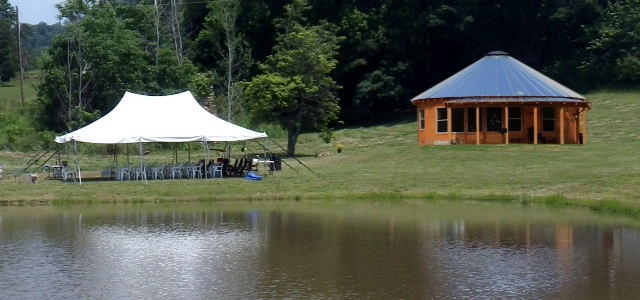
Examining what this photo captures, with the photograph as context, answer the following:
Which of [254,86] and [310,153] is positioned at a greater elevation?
→ [254,86]

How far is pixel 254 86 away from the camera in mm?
44906

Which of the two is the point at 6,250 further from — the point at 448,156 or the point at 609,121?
the point at 609,121

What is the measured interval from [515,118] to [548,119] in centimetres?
148

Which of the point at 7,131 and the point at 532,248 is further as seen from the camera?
the point at 7,131

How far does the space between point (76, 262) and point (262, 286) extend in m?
4.41

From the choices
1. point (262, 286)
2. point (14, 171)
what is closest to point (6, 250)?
point (262, 286)

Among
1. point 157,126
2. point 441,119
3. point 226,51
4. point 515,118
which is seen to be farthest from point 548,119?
point 226,51

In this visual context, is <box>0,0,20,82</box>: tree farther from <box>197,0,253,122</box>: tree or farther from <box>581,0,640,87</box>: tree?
<box>581,0,640,87</box>: tree

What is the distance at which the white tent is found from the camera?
111 feet

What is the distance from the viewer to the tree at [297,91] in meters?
44.2

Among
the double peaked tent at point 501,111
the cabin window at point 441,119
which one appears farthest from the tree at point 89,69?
the cabin window at point 441,119

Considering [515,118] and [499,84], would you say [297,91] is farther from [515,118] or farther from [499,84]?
[515,118]

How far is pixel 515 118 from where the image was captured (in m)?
42.7

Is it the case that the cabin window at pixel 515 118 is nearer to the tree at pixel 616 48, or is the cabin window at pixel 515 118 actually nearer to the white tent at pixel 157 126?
the white tent at pixel 157 126
